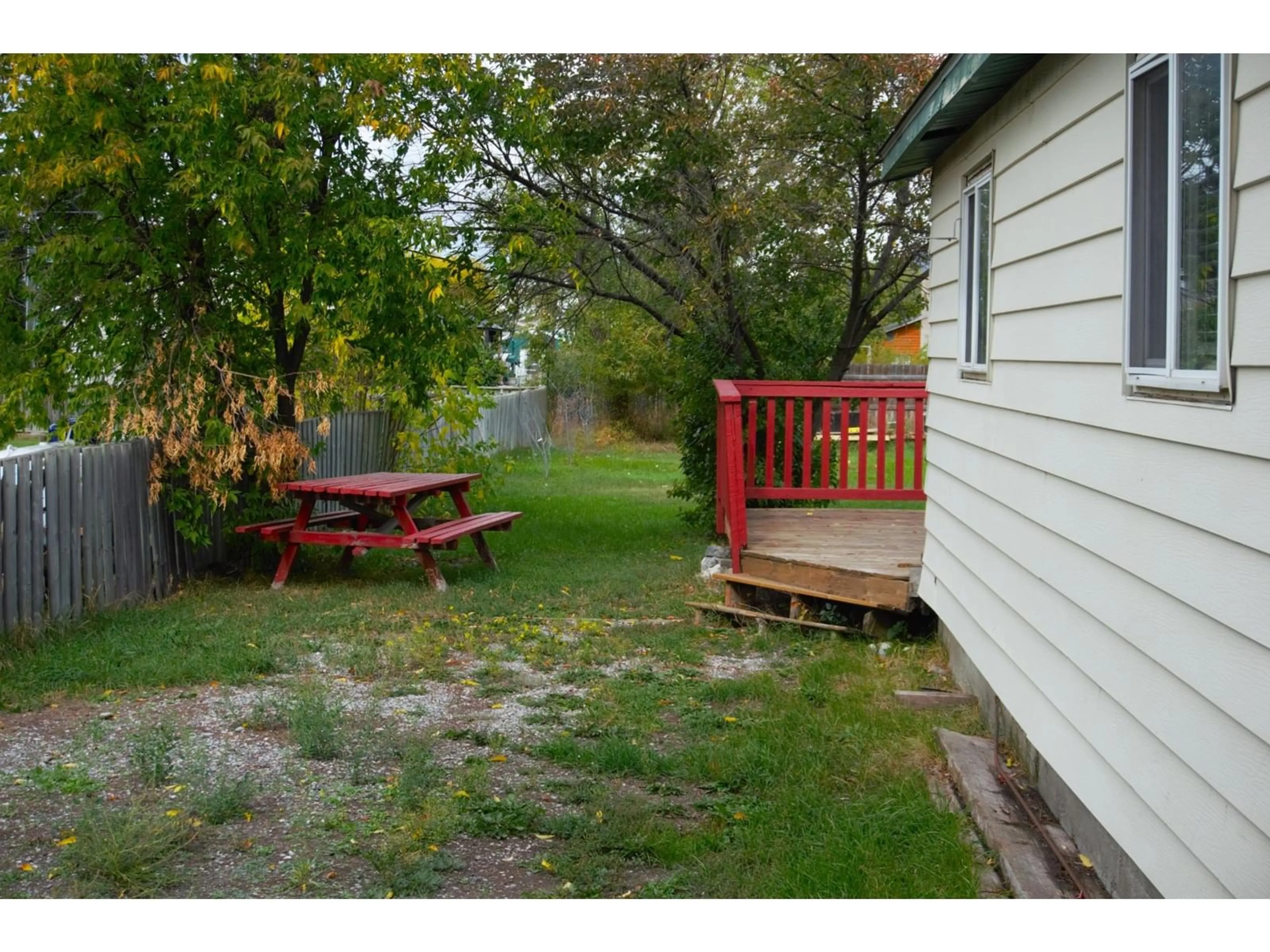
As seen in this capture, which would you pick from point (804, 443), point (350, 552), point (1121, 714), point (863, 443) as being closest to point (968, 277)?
point (863, 443)

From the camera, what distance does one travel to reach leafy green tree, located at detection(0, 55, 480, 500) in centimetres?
836

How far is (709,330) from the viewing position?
1179 cm

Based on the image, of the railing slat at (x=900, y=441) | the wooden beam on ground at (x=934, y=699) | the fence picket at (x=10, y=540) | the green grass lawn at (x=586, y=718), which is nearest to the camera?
the green grass lawn at (x=586, y=718)

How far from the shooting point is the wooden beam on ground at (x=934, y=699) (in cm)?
577

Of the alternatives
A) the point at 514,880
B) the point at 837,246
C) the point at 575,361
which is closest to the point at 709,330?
the point at 837,246

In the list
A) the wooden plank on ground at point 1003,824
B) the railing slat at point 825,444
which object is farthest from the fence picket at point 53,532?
the wooden plank on ground at point 1003,824

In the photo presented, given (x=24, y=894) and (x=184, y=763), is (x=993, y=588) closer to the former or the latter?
(x=184, y=763)

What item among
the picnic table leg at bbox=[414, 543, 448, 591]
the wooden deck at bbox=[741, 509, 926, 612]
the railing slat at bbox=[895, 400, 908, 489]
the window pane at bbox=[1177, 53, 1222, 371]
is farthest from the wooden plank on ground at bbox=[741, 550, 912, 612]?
the window pane at bbox=[1177, 53, 1222, 371]

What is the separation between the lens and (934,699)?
19.0ft

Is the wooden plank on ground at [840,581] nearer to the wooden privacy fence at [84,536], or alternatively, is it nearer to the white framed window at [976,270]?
the white framed window at [976,270]

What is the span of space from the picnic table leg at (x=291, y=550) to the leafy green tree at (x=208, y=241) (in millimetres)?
367

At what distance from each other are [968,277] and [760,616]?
99.4 inches

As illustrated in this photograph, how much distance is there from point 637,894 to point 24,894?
73.4 inches

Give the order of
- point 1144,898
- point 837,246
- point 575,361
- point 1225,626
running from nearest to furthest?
point 1225,626, point 1144,898, point 837,246, point 575,361
